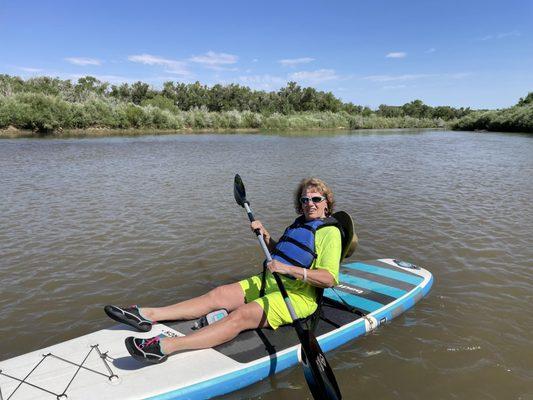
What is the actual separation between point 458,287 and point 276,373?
3.20 metres

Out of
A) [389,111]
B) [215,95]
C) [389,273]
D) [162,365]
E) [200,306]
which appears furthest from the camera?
[389,111]

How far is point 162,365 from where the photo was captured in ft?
10.8

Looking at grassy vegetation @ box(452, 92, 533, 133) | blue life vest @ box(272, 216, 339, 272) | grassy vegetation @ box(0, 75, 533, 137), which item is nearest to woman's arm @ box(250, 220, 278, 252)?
blue life vest @ box(272, 216, 339, 272)

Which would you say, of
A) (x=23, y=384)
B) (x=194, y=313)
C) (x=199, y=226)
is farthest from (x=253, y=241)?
(x=23, y=384)

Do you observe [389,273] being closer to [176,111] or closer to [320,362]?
[320,362]

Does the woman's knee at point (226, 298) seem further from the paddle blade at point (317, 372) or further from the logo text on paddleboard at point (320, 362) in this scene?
the logo text on paddleboard at point (320, 362)

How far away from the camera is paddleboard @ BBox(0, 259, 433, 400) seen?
9.87ft

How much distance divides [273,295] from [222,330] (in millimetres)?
581

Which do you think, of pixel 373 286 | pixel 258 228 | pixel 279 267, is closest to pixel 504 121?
pixel 373 286

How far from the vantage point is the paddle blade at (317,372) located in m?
3.08

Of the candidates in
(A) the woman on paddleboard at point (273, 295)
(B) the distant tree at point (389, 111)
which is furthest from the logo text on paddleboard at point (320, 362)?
(B) the distant tree at point (389, 111)

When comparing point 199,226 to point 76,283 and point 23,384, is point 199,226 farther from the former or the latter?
point 23,384

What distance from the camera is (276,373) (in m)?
3.58

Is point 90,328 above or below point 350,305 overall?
below
